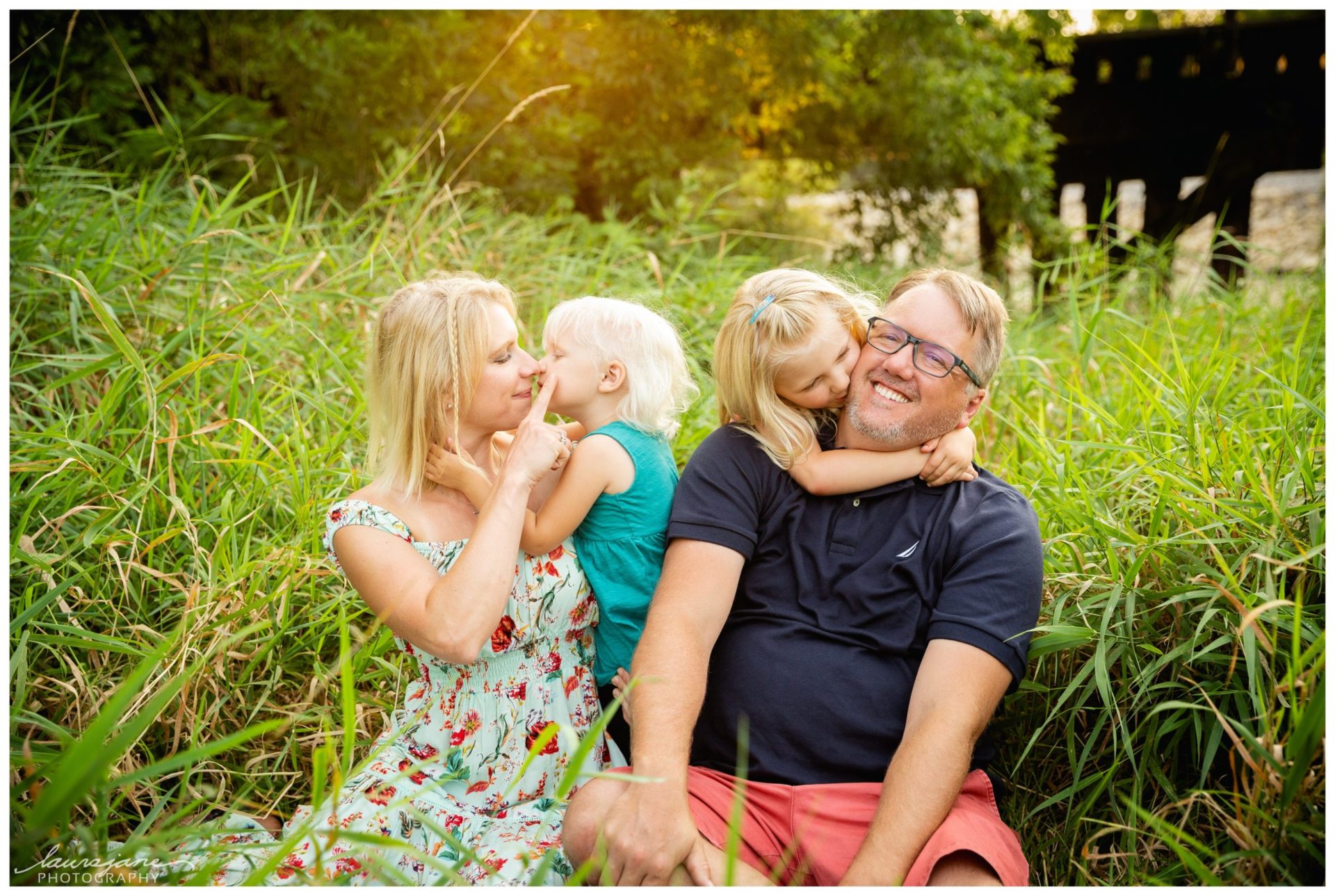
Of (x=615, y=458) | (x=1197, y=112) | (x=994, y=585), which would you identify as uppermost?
(x=1197, y=112)

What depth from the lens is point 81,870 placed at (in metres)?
1.74

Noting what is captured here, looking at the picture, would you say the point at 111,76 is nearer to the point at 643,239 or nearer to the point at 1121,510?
the point at 643,239

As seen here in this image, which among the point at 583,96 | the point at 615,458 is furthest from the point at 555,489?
the point at 583,96

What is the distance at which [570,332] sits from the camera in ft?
7.48

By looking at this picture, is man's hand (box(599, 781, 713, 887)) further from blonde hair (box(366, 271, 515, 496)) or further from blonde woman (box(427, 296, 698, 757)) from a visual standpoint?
blonde hair (box(366, 271, 515, 496))

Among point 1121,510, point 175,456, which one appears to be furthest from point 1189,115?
point 175,456

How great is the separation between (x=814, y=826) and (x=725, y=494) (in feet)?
2.37

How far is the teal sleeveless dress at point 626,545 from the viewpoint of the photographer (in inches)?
86.8

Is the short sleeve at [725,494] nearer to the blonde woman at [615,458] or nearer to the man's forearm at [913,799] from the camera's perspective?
the blonde woman at [615,458]

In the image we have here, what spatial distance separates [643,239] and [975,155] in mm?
2775

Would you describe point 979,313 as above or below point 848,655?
above

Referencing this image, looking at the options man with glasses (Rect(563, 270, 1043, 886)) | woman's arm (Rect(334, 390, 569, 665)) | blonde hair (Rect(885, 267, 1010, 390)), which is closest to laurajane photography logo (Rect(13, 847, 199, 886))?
woman's arm (Rect(334, 390, 569, 665))

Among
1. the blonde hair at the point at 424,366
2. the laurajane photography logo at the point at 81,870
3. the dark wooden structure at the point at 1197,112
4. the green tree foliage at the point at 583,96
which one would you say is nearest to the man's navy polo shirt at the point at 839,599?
the blonde hair at the point at 424,366

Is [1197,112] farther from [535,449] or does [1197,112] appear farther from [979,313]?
[535,449]
